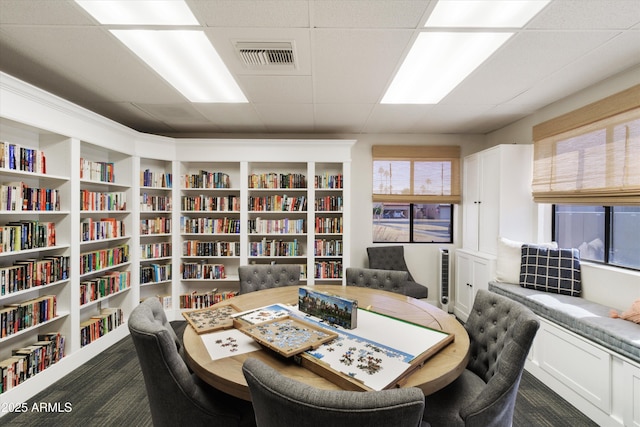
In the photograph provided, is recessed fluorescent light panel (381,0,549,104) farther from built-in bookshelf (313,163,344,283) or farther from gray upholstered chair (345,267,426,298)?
gray upholstered chair (345,267,426,298)

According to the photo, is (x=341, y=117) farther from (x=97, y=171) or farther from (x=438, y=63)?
(x=97, y=171)

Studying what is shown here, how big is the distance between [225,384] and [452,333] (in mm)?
1190

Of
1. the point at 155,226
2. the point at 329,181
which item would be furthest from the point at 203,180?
the point at 329,181

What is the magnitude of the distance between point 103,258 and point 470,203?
4.68 m

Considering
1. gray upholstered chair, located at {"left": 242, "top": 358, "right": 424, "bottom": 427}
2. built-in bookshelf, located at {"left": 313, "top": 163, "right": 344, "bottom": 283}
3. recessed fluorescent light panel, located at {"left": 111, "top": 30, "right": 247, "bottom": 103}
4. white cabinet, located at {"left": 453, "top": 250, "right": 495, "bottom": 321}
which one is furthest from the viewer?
built-in bookshelf, located at {"left": 313, "top": 163, "right": 344, "bottom": 283}

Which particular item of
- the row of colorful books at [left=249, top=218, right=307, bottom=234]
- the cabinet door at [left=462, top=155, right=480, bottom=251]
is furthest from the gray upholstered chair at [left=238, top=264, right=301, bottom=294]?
the cabinet door at [left=462, top=155, right=480, bottom=251]

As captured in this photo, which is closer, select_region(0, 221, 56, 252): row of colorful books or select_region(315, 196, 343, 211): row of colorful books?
select_region(0, 221, 56, 252): row of colorful books

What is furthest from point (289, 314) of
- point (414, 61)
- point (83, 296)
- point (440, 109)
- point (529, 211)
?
point (529, 211)

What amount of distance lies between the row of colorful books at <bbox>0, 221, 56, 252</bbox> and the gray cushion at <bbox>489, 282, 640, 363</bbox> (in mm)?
4399

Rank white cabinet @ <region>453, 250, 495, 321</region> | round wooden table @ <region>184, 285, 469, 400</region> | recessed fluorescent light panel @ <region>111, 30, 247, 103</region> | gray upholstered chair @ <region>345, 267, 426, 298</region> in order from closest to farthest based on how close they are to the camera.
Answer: round wooden table @ <region>184, 285, 469, 400</region>, recessed fluorescent light panel @ <region>111, 30, 247, 103</region>, gray upholstered chair @ <region>345, 267, 426, 298</region>, white cabinet @ <region>453, 250, 495, 321</region>

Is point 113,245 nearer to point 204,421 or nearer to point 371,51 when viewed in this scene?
point 204,421

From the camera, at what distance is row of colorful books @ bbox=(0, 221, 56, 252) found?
A: 2.25 meters

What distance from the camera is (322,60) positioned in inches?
88.4

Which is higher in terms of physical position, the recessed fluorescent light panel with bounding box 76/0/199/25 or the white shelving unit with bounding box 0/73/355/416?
the recessed fluorescent light panel with bounding box 76/0/199/25
